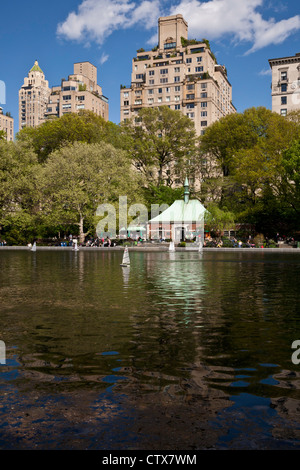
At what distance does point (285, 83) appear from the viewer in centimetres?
9944

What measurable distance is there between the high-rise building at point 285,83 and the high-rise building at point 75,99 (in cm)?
6516

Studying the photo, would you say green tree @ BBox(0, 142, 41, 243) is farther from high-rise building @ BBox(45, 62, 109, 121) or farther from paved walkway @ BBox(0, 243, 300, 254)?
high-rise building @ BBox(45, 62, 109, 121)

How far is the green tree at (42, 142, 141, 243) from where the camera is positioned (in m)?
60.8

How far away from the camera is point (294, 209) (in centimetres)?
6188

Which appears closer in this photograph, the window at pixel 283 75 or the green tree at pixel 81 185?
the green tree at pixel 81 185

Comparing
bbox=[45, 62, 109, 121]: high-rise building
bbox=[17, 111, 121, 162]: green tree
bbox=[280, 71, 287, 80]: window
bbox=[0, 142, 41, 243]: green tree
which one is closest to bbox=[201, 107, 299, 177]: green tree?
bbox=[17, 111, 121, 162]: green tree

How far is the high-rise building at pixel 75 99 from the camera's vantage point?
505ft

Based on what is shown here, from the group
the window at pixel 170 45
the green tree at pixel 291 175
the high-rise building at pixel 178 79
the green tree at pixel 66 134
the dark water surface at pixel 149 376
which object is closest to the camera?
the dark water surface at pixel 149 376

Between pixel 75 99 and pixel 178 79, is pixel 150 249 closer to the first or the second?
pixel 178 79

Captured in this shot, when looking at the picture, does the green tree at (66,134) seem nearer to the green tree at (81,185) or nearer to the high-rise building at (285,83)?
the green tree at (81,185)

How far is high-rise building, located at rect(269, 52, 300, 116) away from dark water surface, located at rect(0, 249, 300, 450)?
9675cm

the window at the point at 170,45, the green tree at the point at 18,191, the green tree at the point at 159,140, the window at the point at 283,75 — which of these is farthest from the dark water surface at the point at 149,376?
the window at the point at 170,45

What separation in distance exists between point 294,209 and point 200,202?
2165 centimetres

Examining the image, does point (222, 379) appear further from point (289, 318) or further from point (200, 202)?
point (200, 202)
